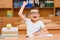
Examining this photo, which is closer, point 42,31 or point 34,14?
point 34,14

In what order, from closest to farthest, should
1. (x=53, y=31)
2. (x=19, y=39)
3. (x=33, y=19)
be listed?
(x=19, y=39), (x=33, y=19), (x=53, y=31)

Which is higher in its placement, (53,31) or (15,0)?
(15,0)

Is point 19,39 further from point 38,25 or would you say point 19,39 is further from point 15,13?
point 15,13

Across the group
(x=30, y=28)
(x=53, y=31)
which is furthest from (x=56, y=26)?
(x=30, y=28)

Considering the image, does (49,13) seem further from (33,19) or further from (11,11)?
(33,19)

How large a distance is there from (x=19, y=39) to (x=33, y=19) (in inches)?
20.0

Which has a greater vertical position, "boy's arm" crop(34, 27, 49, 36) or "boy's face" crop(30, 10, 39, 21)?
"boy's face" crop(30, 10, 39, 21)

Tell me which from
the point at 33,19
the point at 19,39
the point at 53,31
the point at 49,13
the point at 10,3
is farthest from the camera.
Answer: the point at 49,13

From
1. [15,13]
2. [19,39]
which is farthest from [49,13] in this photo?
[19,39]

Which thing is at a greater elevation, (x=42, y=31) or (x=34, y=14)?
(x=34, y=14)

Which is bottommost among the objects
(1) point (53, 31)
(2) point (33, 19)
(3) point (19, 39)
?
(1) point (53, 31)

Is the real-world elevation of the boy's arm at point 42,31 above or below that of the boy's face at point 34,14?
below

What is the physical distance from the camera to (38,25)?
2.56 meters

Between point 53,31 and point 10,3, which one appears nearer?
point 53,31
